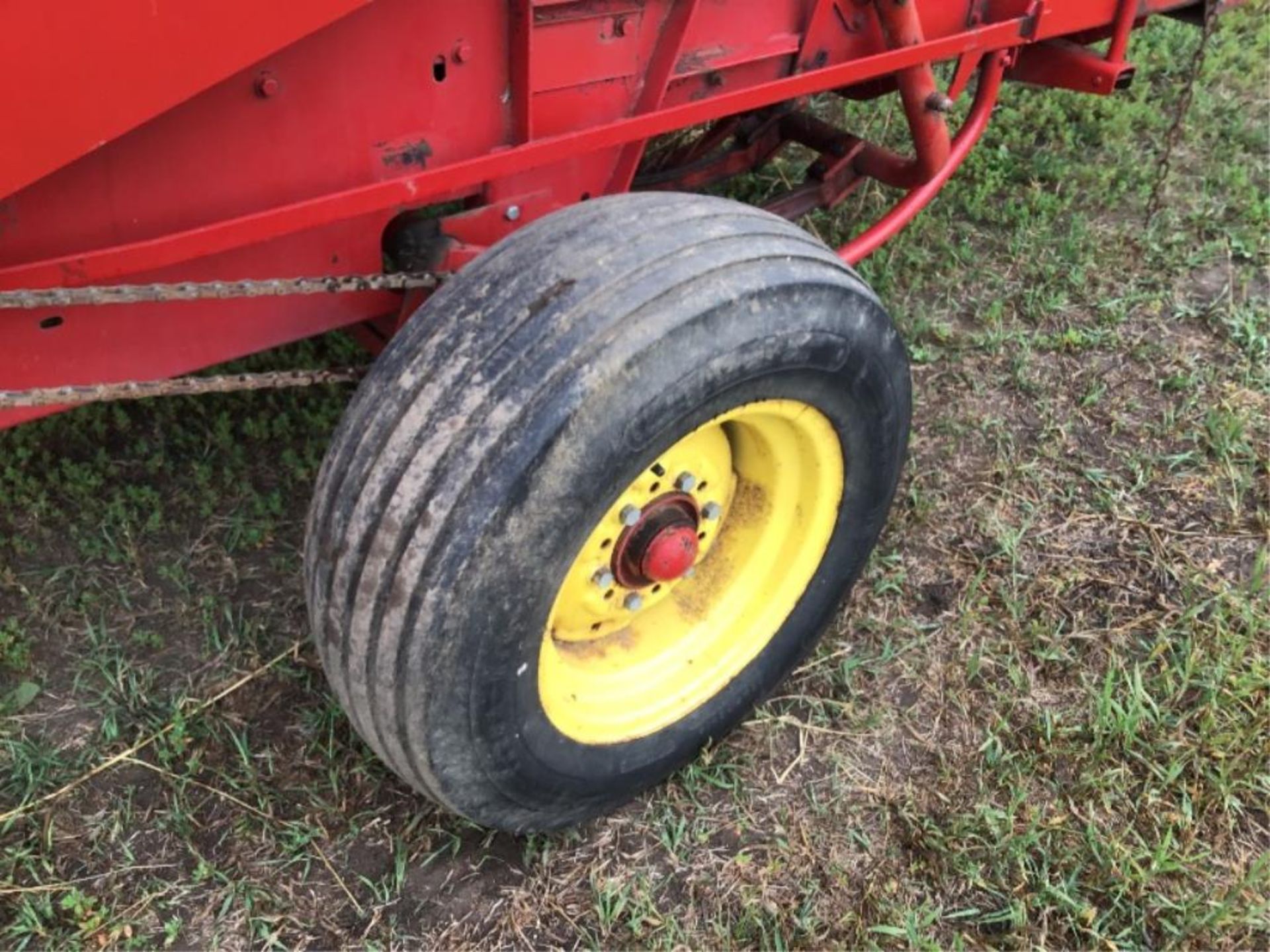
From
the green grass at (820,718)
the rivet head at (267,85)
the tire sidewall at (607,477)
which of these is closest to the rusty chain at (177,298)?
the rivet head at (267,85)

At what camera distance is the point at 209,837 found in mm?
2242

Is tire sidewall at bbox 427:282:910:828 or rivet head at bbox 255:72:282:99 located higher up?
rivet head at bbox 255:72:282:99

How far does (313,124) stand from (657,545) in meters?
0.91

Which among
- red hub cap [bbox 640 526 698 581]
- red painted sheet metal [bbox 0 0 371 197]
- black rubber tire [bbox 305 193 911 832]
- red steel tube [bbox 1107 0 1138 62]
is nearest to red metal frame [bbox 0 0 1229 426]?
red painted sheet metal [bbox 0 0 371 197]

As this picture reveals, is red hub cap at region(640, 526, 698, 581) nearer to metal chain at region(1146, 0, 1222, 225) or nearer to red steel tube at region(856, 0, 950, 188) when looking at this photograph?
red steel tube at region(856, 0, 950, 188)

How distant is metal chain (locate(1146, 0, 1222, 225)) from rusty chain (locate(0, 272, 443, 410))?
2.66 metres

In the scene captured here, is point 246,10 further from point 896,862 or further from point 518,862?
point 896,862

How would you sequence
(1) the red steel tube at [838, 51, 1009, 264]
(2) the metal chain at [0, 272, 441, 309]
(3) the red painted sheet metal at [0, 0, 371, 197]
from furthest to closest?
1. (1) the red steel tube at [838, 51, 1009, 264]
2. (2) the metal chain at [0, 272, 441, 309]
3. (3) the red painted sheet metal at [0, 0, 371, 197]

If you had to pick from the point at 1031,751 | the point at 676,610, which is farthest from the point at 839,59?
the point at 1031,751

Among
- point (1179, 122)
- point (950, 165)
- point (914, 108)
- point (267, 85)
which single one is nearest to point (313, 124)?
point (267, 85)

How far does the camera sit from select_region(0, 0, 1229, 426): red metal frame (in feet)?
5.05

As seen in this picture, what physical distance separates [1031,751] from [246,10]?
2.05 meters

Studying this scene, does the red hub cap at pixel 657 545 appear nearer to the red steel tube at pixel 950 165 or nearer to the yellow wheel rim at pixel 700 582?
the yellow wheel rim at pixel 700 582

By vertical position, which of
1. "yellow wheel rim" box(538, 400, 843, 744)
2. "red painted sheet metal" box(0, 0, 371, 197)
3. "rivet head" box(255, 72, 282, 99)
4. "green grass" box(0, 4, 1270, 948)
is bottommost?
"green grass" box(0, 4, 1270, 948)
